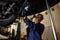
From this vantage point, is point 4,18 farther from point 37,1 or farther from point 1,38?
point 1,38

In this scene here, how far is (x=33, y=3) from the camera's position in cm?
112

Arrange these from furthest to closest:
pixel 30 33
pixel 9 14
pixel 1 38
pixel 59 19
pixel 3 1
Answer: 1. pixel 1 38
2. pixel 59 19
3. pixel 30 33
4. pixel 9 14
5. pixel 3 1

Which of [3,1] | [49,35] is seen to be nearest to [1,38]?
[49,35]

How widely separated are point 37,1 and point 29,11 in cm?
17

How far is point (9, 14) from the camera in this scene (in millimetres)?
1218

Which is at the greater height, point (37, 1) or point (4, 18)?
point (37, 1)

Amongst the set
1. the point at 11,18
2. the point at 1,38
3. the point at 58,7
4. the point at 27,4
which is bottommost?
the point at 1,38

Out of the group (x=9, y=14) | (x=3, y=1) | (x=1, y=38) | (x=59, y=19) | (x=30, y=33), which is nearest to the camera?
(x=3, y=1)

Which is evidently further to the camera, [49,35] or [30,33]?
[49,35]

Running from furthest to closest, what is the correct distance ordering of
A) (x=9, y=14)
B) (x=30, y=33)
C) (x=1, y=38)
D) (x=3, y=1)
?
(x=1, y=38)
(x=30, y=33)
(x=9, y=14)
(x=3, y=1)

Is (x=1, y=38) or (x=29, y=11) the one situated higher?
(x=29, y=11)

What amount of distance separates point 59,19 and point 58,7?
20 cm

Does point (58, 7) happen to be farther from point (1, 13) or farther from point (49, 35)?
point (1, 13)

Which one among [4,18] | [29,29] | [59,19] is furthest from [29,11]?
[59,19]
